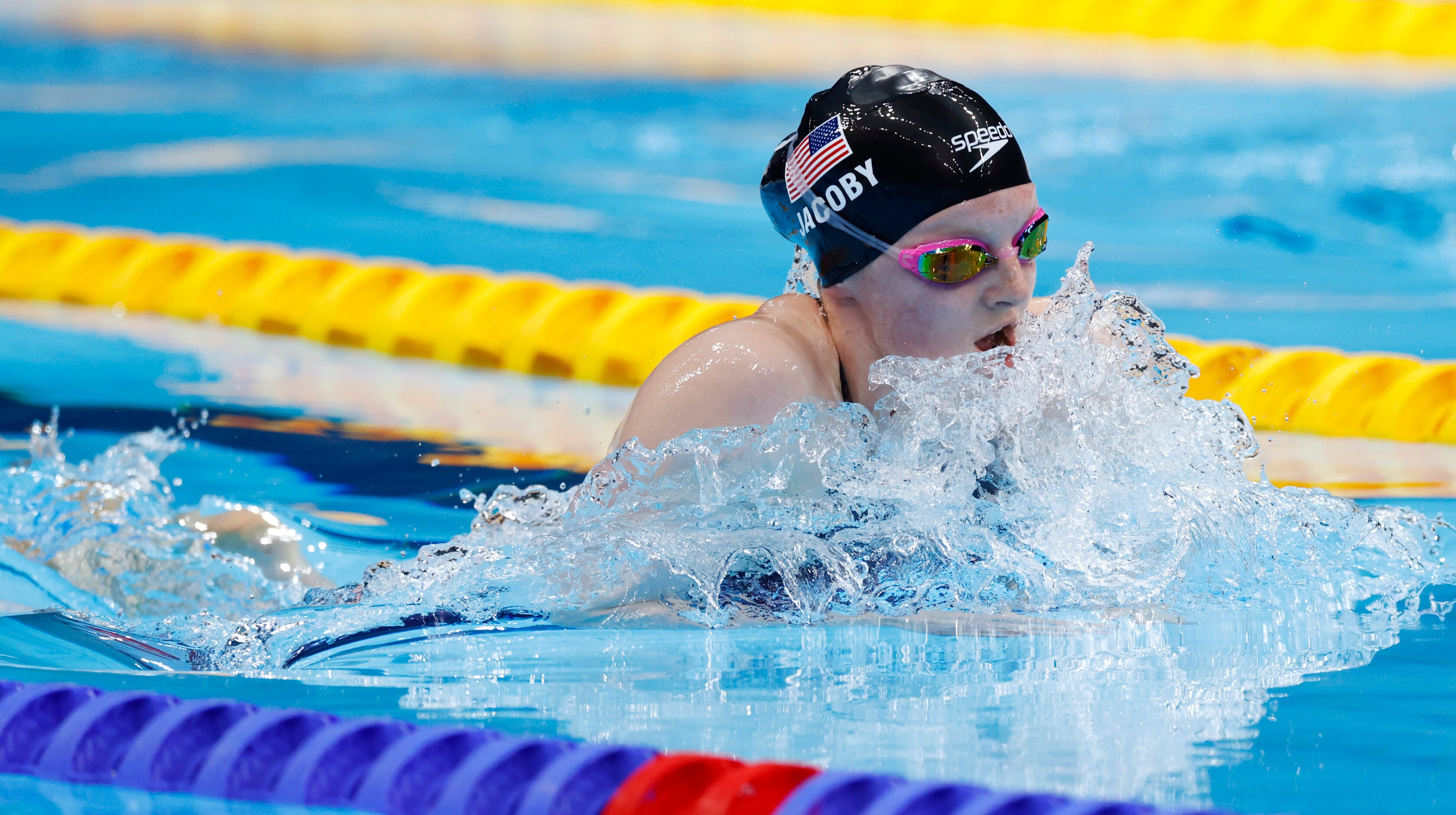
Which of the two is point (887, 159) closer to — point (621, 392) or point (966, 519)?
point (966, 519)

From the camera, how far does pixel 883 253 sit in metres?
2.41

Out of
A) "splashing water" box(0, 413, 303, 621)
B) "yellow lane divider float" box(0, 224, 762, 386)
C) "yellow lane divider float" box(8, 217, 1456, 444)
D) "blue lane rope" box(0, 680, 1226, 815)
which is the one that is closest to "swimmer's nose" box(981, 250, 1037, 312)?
"blue lane rope" box(0, 680, 1226, 815)

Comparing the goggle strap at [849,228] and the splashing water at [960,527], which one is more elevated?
the goggle strap at [849,228]

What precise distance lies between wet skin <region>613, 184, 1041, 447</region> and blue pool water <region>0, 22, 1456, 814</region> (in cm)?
34

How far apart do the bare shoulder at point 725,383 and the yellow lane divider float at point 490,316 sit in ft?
6.26

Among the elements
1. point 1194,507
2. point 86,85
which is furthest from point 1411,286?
point 86,85

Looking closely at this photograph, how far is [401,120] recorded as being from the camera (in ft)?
22.8

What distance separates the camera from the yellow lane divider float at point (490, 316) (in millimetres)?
3971

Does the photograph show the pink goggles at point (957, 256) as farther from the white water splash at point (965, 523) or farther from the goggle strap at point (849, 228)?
the white water splash at point (965, 523)

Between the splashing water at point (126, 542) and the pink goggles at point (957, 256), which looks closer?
the pink goggles at point (957, 256)

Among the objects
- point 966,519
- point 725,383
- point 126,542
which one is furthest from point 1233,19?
point 126,542

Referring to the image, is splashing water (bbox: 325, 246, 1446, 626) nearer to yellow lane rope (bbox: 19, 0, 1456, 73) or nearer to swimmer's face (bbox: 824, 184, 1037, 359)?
swimmer's face (bbox: 824, 184, 1037, 359)

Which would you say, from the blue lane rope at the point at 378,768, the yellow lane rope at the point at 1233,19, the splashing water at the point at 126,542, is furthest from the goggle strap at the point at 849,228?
the yellow lane rope at the point at 1233,19

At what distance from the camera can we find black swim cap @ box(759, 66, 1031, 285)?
7.77 feet
